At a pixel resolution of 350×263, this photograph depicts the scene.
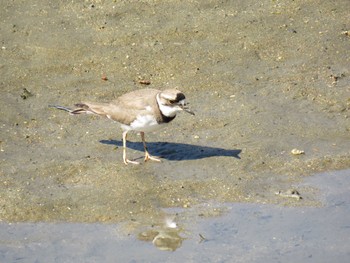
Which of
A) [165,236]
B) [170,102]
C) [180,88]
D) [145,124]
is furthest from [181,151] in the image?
[165,236]

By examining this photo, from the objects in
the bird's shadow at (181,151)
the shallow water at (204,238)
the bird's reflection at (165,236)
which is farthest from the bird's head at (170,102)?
the bird's reflection at (165,236)

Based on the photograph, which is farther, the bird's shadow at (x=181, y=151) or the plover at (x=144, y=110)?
the bird's shadow at (x=181, y=151)

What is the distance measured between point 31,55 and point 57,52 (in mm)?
364

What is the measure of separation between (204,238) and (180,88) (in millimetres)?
3536

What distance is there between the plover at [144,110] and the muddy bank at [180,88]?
41 cm

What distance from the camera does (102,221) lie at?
8516mm

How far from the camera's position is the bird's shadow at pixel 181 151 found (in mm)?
9891

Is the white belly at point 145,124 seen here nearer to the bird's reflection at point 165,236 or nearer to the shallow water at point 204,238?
the shallow water at point 204,238

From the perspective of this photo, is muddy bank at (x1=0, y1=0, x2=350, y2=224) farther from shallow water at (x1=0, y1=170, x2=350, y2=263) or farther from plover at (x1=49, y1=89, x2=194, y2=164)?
plover at (x1=49, y1=89, x2=194, y2=164)

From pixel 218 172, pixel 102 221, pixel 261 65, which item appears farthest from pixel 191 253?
pixel 261 65

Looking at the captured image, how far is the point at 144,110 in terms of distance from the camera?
9.62 meters

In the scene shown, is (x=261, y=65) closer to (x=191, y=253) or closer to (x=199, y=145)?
(x=199, y=145)

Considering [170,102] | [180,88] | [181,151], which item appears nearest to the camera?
[170,102]

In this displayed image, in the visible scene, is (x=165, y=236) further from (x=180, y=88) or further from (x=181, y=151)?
(x=180, y=88)
